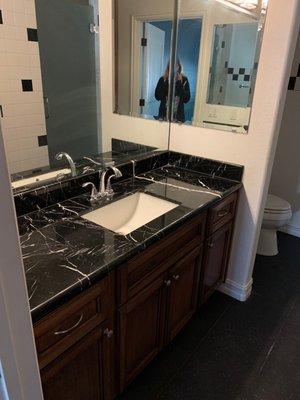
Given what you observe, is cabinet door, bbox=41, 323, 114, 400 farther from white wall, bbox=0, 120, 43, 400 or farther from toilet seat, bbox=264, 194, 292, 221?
toilet seat, bbox=264, 194, 292, 221

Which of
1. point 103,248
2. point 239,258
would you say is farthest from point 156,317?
point 239,258

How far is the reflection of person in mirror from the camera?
2.07 metres

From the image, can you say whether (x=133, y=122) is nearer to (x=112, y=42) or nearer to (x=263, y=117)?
(x=112, y=42)

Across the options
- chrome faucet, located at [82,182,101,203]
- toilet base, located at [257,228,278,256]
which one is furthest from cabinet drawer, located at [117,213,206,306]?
toilet base, located at [257,228,278,256]

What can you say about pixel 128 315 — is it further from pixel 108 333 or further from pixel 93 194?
pixel 93 194

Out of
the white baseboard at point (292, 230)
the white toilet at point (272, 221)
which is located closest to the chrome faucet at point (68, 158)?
the white toilet at point (272, 221)

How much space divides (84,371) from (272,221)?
1.92 m

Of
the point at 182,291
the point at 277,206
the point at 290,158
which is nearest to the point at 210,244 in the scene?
the point at 182,291

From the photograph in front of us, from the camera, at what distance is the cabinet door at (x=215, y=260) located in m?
1.83

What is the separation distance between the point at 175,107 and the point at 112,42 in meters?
0.57

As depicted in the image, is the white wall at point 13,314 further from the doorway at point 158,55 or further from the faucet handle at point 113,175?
the doorway at point 158,55

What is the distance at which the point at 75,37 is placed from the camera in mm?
1619

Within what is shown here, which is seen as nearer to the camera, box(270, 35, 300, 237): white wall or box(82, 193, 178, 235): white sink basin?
box(82, 193, 178, 235): white sink basin

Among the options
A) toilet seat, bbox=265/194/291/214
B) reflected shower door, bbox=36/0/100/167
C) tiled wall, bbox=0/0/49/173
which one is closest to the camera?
tiled wall, bbox=0/0/49/173
